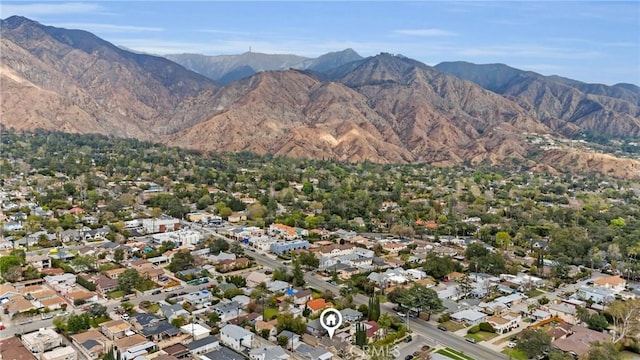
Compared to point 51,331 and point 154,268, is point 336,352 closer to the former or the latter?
point 51,331

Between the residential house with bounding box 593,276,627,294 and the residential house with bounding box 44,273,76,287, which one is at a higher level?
the residential house with bounding box 593,276,627,294

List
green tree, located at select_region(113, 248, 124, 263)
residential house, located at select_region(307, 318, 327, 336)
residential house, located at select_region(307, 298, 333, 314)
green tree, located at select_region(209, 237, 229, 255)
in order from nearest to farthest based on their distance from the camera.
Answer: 1. residential house, located at select_region(307, 318, 327, 336)
2. residential house, located at select_region(307, 298, 333, 314)
3. green tree, located at select_region(113, 248, 124, 263)
4. green tree, located at select_region(209, 237, 229, 255)

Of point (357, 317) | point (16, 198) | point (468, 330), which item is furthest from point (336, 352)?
point (16, 198)

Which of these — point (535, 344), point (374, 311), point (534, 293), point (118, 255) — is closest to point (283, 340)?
point (374, 311)

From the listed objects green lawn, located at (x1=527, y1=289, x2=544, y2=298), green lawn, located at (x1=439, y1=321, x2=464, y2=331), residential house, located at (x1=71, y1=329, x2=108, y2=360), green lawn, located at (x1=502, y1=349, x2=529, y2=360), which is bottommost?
residential house, located at (x1=71, y1=329, x2=108, y2=360)

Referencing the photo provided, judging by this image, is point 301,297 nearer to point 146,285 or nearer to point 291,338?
point 291,338

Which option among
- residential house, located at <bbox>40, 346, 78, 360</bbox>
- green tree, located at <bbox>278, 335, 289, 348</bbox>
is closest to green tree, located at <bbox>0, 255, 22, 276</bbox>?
residential house, located at <bbox>40, 346, 78, 360</bbox>

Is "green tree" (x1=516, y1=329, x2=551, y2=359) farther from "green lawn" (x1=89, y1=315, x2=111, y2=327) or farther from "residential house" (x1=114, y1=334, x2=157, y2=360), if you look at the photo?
"green lawn" (x1=89, y1=315, x2=111, y2=327)
